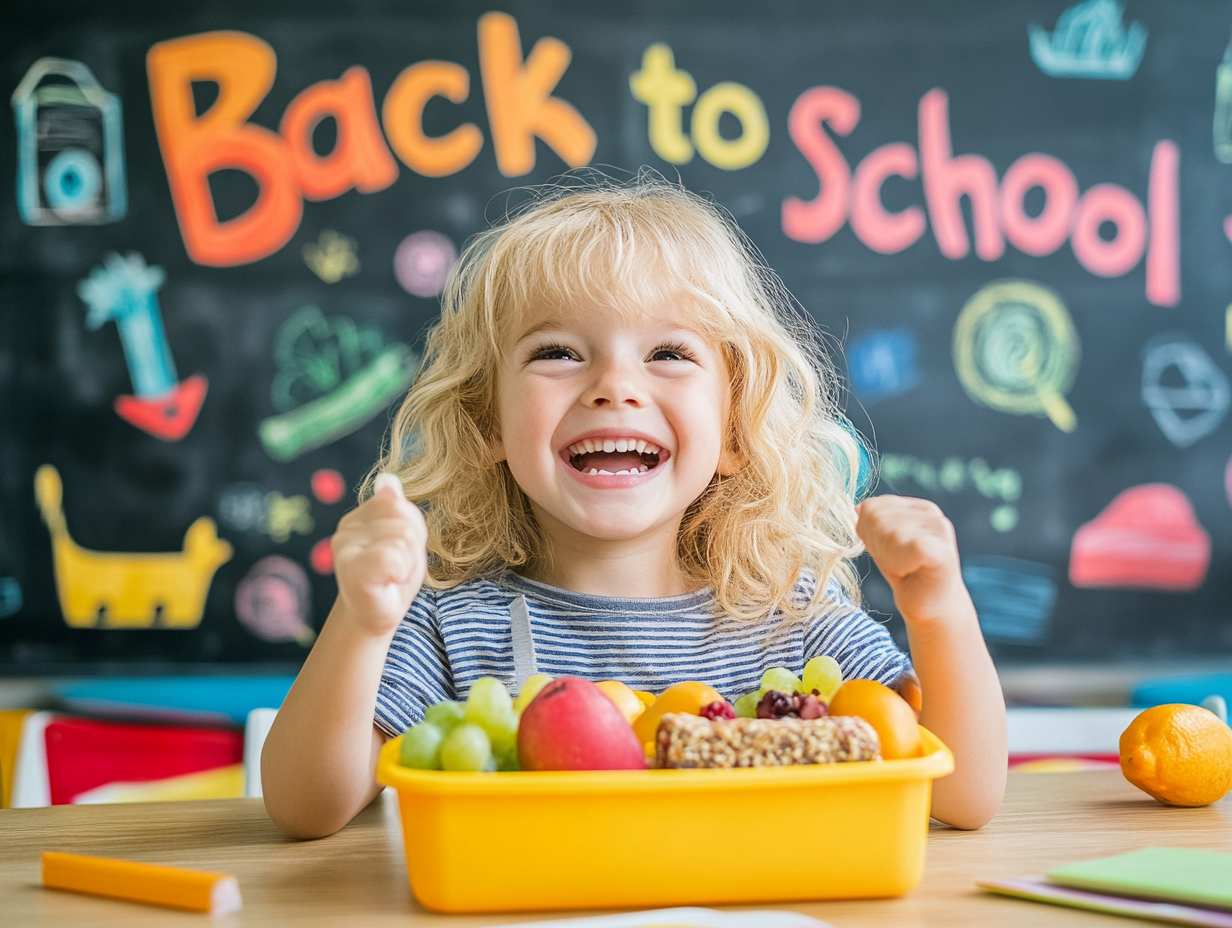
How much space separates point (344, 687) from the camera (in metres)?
0.80

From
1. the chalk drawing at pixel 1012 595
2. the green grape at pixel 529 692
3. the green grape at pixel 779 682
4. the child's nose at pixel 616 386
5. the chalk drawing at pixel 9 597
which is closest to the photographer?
the green grape at pixel 529 692

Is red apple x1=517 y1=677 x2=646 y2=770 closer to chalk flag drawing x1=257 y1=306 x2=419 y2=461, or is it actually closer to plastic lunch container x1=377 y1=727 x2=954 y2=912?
plastic lunch container x1=377 y1=727 x2=954 y2=912

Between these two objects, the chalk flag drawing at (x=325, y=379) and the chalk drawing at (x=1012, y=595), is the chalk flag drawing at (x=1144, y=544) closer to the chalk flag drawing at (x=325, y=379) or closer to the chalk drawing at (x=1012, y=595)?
the chalk drawing at (x=1012, y=595)

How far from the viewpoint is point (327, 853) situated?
766 millimetres

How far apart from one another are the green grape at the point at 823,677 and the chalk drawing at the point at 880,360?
4.69 feet

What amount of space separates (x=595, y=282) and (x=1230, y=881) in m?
0.74

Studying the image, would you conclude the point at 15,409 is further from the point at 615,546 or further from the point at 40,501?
the point at 615,546

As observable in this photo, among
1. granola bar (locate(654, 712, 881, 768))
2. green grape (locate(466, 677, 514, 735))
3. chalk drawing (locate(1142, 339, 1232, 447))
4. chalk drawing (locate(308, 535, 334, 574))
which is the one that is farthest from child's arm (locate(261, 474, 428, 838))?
chalk drawing (locate(1142, 339, 1232, 447))

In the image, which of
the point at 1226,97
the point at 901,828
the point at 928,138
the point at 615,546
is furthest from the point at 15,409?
the point at 1226,97

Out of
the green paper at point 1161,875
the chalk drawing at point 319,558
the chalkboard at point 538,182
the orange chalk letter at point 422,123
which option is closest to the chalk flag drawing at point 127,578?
the chalkboard at point 538,182

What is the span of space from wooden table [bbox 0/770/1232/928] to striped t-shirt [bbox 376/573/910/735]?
17cm

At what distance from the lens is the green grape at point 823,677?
835 millimetres

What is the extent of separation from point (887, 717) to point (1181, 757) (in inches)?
14.6

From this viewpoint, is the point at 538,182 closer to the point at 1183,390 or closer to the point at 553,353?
the point at 553,353
